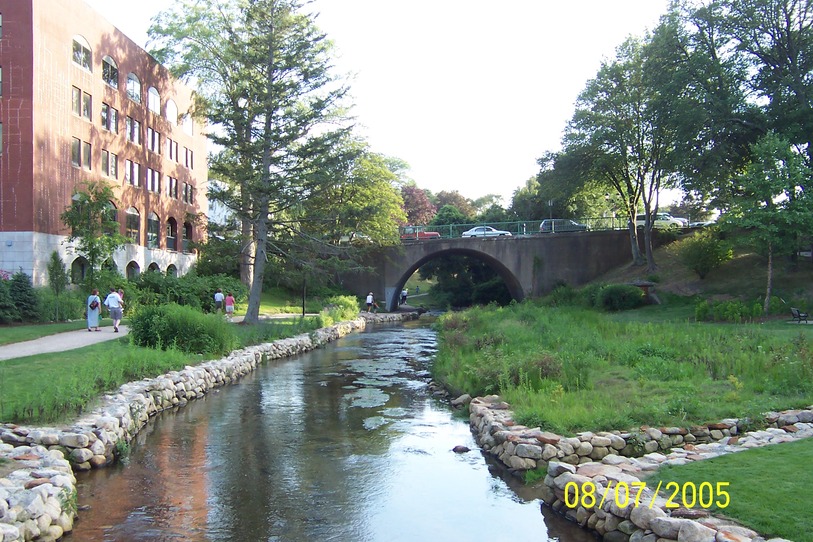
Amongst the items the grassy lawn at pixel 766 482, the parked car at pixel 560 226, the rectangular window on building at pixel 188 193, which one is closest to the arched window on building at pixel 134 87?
the rectangular window on building at pixel 188 193

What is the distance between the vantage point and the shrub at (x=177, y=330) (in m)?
19.0

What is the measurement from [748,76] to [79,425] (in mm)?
34707

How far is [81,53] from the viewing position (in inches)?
1345

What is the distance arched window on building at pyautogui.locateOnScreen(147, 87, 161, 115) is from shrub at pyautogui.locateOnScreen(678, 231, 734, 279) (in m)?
35.7

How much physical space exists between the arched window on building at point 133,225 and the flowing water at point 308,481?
26684mm

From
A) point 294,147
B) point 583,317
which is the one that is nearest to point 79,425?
point 583,317

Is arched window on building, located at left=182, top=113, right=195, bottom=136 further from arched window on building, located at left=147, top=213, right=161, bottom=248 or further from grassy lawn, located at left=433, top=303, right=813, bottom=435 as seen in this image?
grassy lawn, located at left=433, top=303, right=813, bottom=435

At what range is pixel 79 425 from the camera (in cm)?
1049

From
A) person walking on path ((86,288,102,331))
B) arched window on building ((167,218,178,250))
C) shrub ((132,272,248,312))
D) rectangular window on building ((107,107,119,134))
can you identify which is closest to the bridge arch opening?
arched window on building ((167,218,178,250))

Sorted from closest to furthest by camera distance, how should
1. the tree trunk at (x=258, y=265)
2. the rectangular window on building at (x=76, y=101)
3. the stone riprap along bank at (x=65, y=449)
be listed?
the stone riprap along bank at (x=65, y=449), the tree trunk at (x=258, y=265), the rectangular window on building at (x=76, y=101)

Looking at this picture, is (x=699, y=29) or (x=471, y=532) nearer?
(x=471, y=532)

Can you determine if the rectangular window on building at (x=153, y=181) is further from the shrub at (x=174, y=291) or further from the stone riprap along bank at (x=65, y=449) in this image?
the stone riprap along bank at (x=65, y=449)

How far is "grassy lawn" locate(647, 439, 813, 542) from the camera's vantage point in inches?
240

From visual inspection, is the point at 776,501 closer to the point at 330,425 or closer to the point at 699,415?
the point at 699,415
